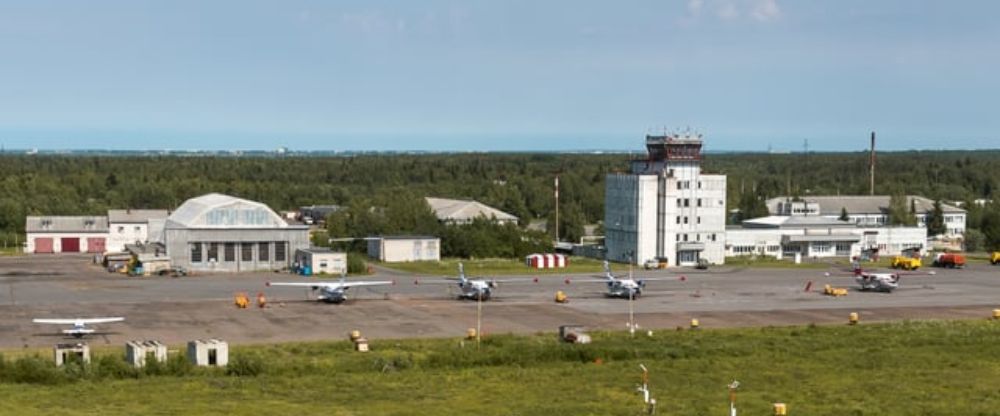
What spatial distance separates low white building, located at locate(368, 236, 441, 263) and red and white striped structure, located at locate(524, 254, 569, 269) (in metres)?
8.86

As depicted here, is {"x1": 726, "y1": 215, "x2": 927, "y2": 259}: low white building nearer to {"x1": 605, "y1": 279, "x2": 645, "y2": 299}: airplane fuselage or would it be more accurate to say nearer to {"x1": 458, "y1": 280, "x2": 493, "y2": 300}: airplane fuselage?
{"x1": 605, "y1": 279, "x2": 645, "y2": 299}: airplane fuselage

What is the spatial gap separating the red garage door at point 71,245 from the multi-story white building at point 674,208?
53.4 metres

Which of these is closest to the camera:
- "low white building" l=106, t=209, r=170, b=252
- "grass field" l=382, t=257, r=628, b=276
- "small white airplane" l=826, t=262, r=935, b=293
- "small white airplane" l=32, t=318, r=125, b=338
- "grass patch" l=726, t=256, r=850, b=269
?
"small white airplane" l=32, t=318, r=125, b=338

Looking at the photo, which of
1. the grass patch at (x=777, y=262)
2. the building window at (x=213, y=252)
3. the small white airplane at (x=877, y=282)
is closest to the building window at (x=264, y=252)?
the building window at (x=213, y=252)

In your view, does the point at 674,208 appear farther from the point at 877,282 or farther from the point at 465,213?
the point at 465,213

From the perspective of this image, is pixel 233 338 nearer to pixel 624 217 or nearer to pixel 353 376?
pixel 353 376

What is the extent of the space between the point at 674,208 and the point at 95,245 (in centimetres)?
5718

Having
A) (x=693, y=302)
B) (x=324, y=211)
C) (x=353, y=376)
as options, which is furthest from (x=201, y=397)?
(x=324, y=211)

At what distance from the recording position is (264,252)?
91.4 metres

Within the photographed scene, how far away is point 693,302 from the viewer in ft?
229

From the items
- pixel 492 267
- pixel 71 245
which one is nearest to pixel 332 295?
pixel 492 267

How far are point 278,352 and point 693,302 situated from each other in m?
31.1

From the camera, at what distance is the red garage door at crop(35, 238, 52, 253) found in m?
109

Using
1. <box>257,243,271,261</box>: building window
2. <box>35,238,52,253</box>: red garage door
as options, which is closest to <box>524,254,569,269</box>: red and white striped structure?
<box>257,243,271,261</box>: building window
